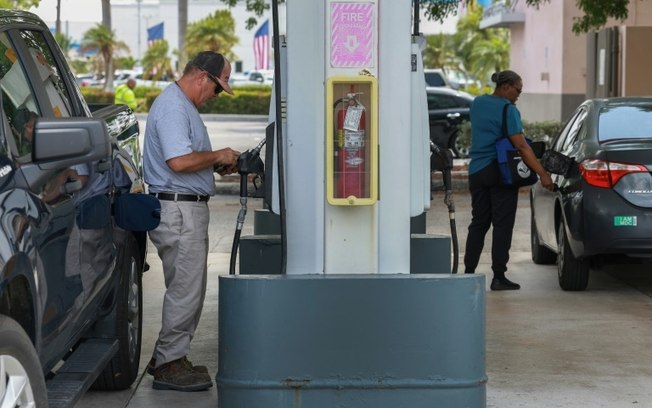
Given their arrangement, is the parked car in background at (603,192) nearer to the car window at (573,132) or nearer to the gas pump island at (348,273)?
the car window at (573,132)

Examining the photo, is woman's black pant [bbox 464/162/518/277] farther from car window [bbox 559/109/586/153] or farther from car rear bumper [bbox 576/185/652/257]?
car rear bumper [bbox 576/185/652/257]

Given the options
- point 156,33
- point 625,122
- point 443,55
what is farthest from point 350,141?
point 156,33

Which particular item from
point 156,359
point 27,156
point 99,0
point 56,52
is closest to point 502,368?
point 156,359

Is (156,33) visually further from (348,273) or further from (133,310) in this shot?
(348,273)

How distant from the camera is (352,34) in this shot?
570 centimetres

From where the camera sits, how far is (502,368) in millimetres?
7527

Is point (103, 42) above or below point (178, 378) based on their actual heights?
above

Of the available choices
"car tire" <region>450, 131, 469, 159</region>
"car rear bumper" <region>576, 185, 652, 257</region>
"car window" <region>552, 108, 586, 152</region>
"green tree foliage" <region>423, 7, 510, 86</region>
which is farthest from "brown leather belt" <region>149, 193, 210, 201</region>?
"green tree foliage" <region>423, 7, 510, 86</region>

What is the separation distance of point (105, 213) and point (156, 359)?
108 centimetres

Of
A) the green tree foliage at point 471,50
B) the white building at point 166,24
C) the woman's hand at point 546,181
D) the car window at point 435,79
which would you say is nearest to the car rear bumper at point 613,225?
the woman's hand at point 546,181

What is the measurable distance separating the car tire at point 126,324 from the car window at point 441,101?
18.3 metres

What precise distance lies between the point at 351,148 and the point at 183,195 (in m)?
1.33

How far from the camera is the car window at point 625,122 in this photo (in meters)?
9.85

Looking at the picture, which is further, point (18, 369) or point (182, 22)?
point (182, 22)
